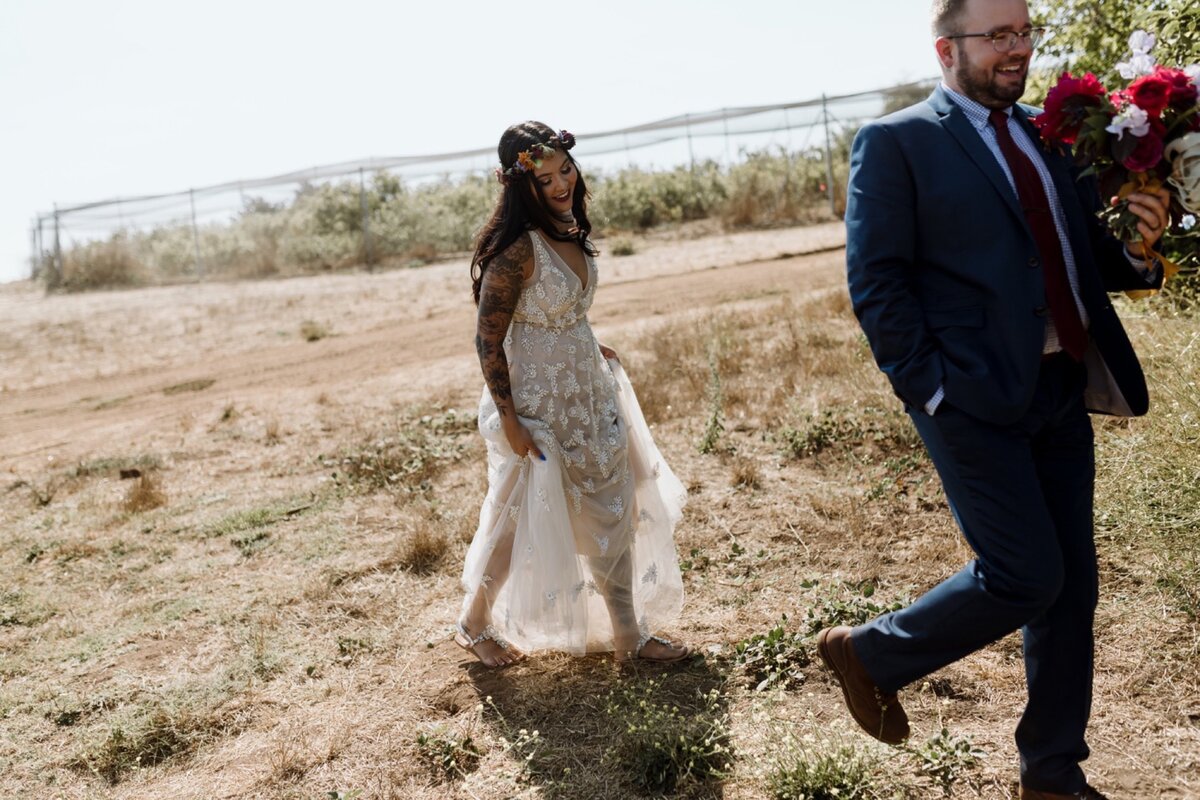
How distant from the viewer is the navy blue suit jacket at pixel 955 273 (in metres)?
2.67

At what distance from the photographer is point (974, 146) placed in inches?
108

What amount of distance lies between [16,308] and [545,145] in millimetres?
16981

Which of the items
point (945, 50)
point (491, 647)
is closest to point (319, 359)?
point (491, 647)

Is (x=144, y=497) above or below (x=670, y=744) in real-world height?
above

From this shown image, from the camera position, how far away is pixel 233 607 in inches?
208

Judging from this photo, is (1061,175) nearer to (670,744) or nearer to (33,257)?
(670,744)

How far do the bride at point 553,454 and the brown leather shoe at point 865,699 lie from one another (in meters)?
1.17

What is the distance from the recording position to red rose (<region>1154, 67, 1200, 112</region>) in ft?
9.14

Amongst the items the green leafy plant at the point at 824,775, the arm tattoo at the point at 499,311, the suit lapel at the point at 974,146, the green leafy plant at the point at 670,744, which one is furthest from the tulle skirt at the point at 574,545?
the suit lapel at the point at 974,146

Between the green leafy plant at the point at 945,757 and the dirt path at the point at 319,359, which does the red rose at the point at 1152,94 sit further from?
the dirt path at the point at 319,359

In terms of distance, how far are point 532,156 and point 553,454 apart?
1.08 m

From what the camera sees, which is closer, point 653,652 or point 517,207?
point 517,207

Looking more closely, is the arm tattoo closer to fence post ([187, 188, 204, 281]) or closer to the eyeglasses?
the eyeglasses

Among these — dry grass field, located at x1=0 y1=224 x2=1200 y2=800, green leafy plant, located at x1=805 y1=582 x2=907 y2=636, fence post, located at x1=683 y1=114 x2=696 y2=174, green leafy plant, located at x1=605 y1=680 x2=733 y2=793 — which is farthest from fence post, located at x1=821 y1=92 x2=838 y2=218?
green leafy plant, located at x1=605 y1=680 x2=733 y2=793
